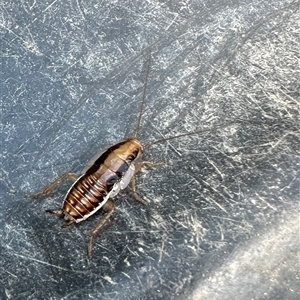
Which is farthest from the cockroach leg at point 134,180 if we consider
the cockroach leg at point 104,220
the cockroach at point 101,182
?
the cockroach leg at point 104,220

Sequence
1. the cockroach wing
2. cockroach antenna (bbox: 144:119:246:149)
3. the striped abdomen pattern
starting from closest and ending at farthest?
the striped abdomen pattern, the cockroach wing, cockroach antenna (bbox: 144:119:246:149)

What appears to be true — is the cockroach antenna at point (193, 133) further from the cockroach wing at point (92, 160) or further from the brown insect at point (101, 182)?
the cockroach wing at point (92, 160)

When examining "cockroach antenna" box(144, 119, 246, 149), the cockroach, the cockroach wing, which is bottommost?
"cockroach antenna" box(144, 119, 246, 149)

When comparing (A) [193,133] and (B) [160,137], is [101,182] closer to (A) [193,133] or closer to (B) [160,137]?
(B) [160,137]

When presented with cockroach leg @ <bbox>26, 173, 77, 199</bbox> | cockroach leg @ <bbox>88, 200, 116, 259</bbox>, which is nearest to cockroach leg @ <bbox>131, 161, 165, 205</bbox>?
cockroach leg @ <bbox>88, 200, 116, 259</bbox>

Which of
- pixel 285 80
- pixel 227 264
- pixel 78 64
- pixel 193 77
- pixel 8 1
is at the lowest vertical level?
pixel 227 264

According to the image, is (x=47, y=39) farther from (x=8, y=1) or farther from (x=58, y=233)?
(x=58, y=233)

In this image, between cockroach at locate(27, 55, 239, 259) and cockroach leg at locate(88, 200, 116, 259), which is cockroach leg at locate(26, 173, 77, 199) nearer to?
cockroach at locate(27, 55, 239, 259)

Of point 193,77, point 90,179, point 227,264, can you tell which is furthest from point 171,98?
point 227,264
